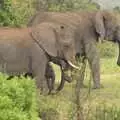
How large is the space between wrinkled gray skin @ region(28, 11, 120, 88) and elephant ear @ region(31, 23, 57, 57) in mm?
1622

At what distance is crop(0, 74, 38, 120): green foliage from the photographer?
6.63 metres

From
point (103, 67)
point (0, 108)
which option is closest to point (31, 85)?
point (0, 108)

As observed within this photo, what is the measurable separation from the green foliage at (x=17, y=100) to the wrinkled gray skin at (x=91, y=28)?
6.91 m

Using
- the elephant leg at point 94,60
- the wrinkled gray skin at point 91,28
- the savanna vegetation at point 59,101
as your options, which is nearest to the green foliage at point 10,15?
the savanna vegetation at point 59,101

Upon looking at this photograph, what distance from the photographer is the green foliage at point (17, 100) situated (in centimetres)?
663

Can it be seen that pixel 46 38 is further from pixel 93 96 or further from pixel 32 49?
pixel 93 96

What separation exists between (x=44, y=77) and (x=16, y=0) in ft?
37.6

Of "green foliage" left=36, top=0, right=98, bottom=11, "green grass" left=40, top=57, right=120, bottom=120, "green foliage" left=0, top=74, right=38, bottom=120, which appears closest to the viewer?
"green foliage" left=0, top=74, right=38, bottom=120

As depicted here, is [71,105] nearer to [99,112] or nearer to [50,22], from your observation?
[99,112]

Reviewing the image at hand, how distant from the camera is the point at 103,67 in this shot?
60.5 feet

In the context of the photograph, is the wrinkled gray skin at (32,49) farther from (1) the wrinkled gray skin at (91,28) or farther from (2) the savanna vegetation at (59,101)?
(1) the wrinkled gray skin at (91,28)

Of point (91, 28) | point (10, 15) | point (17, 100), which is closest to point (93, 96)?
point (91, 28)

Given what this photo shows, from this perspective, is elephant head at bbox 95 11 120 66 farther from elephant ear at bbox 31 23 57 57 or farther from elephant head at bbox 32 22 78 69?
elephant ear at bbox 31 23 57 57

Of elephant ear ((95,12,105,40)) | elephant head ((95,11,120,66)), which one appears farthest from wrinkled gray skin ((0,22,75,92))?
elephant head ((95,11,120,66))
